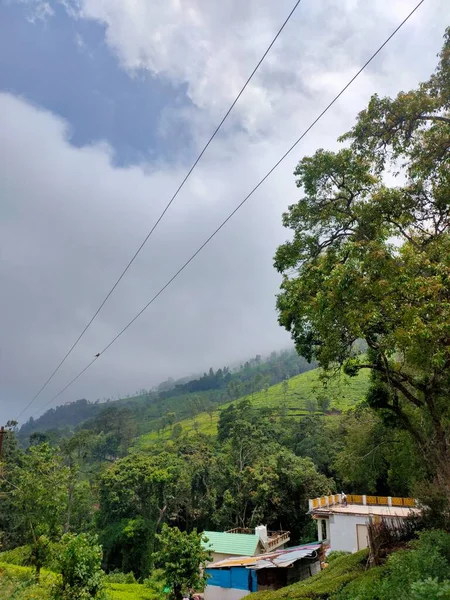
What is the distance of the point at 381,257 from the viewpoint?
8.95 metres

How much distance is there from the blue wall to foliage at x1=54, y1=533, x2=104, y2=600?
10.3 metres

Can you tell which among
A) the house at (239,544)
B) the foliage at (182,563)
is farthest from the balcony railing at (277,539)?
the foliage at (182,563)

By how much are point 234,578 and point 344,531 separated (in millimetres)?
6081

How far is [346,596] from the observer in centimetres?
916

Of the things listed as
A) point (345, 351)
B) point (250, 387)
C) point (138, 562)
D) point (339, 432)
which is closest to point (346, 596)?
point (345, 351)

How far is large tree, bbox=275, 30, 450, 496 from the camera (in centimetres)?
853

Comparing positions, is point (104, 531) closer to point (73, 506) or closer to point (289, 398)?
point (73, 506)

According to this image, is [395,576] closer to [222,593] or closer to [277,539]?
[222,593]

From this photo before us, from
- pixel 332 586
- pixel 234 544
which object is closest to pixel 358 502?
pixel 234 544

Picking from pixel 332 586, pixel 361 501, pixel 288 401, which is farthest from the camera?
pixel 288 401

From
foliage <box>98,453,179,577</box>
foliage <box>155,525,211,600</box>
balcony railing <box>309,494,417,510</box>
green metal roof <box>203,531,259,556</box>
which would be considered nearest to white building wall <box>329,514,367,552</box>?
balcony railing <box>309,494,417,510</box>

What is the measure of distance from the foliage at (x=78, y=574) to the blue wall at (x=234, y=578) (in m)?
10.3

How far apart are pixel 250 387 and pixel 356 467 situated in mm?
109972

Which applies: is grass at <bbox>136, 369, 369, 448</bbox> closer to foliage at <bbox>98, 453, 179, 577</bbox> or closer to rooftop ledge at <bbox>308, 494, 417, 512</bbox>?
foliage at <bbox>98, 453, 179, 577</bbox>
